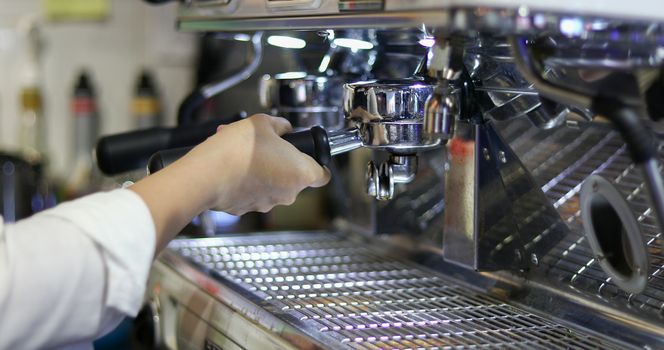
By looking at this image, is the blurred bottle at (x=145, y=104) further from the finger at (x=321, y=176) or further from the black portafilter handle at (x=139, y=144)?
the finger at (x=321, y=176)

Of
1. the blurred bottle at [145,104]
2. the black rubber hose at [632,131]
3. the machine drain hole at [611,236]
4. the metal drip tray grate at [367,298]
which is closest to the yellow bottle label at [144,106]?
the blurred bottle at [145,104]

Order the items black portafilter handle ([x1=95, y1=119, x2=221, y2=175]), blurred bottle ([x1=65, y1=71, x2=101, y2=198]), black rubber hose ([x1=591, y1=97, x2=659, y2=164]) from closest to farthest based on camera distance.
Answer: black rubber hose ([x1=591, y1=97, x2=659, y2=164]), black portafilter handle ([x1=95, y1=119, x2=221, y2=175]), blurred bottle ([x1=65, y1=71, x2=101, y2=198])

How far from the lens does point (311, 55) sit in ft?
2.97

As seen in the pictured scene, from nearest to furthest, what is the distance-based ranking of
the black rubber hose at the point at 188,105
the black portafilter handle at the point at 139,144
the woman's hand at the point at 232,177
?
the woman's hand at the point at 232,177
the black portafilter handle at the point at 139,144
the black rubber hose at the point at 188,105

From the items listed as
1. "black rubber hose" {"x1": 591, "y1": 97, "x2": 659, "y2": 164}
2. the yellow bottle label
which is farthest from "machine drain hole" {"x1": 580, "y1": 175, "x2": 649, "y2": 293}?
the yellow bottle label

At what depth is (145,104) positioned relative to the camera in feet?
5.03

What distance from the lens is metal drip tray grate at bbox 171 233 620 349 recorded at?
0.66 m

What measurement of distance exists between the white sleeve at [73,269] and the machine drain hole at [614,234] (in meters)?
0.33

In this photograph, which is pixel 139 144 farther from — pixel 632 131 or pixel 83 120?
pixel 83 120

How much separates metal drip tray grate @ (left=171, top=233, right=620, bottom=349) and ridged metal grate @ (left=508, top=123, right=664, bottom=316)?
42 millimetres

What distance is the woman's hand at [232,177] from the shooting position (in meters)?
0.60

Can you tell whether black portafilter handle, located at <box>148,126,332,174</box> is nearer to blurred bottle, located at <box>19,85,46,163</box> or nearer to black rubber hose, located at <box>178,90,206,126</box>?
black rubber hose, located at <box>178,90,206,126</box>

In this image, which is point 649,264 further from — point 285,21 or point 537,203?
point 285,21

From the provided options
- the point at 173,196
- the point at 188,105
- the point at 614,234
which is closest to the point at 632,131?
the point at 614,234
